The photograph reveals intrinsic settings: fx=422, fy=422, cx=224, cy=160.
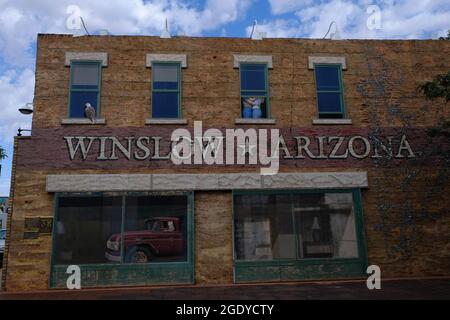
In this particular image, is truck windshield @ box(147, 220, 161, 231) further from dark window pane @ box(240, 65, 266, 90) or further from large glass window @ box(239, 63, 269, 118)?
dark window pane @ box(240, 65, 266, 90)

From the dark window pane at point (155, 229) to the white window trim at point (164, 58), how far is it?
4.21 meters

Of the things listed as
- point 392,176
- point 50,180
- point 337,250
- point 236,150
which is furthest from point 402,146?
point 50,180

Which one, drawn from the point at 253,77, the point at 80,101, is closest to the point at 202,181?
the point at 253,77

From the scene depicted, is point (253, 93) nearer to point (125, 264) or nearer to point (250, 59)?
point (250, 59)

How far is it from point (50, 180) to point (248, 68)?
22.7ft

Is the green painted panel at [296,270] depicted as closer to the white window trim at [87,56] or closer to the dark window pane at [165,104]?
the dark window pane at [165,104]

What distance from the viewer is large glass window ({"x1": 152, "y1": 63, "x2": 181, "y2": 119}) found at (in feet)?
43.0

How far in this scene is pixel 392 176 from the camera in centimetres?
1323

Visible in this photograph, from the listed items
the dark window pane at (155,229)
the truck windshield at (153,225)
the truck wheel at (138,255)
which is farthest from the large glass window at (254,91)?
the truck wheel at (138,255)

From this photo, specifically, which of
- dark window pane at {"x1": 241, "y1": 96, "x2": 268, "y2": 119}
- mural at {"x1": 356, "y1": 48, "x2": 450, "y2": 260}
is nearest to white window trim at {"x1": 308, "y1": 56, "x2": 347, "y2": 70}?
mural at {"x1": 356, "y1": 48, "x2": 450, "y2": 260}

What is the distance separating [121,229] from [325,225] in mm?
6076

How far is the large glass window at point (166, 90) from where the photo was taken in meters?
13.1

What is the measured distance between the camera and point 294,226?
41.6ft

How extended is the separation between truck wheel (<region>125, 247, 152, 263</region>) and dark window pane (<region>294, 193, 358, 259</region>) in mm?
4477
